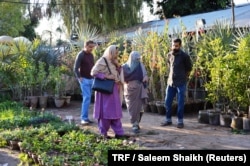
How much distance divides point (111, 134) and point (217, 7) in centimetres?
1597

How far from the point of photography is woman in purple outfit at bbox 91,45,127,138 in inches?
261

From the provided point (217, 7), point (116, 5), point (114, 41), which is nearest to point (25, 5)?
point (116, 5)

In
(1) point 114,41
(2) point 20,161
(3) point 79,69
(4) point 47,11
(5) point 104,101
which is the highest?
(4) point 47,11

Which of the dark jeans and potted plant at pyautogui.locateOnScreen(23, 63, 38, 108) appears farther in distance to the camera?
potted plant at pyautogui.locateOnScreen(23, 63, 38, 108)

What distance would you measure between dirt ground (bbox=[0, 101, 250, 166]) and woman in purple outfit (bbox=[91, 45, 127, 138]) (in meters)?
0.41

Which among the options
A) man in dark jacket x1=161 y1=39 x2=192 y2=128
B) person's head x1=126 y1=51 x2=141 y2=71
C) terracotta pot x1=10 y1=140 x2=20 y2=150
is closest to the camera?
terracotta pot x1=10 y1=140 x2=20 y2=150

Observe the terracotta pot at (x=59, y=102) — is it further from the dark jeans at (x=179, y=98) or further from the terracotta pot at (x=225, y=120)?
the terracotta pot at (x=225, y=120)

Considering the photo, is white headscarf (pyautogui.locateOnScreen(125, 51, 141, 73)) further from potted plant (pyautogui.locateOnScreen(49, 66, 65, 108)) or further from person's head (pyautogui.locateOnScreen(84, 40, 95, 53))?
potted plant (pyautogui.locateOnScreen(49, 66, 65, 108))

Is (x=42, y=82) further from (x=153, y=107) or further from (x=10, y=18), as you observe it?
(x=10, y=18)

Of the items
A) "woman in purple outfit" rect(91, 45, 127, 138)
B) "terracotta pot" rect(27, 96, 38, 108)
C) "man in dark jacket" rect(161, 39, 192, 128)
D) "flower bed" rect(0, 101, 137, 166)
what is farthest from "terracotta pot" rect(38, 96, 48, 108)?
"man in dark jacket" rect(161, 39, 192, 128)

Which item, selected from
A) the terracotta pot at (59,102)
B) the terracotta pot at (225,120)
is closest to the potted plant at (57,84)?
the terracotta pot at (59,102)

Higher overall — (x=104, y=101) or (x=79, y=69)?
(x=79, y=69)

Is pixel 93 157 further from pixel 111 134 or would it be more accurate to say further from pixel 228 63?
pixel 228 63

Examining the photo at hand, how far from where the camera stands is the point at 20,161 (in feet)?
18.4
